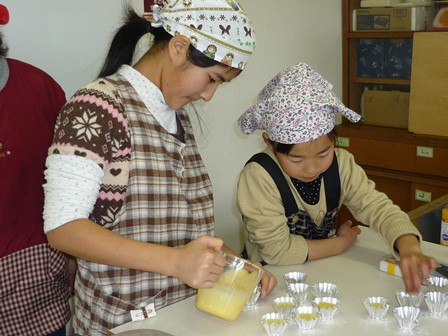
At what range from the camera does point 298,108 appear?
1.46 m

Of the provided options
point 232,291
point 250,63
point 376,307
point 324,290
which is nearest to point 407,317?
point 376,307

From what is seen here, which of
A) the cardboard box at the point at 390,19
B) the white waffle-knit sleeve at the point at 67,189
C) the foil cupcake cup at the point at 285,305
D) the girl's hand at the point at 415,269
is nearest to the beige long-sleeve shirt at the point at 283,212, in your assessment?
the girl's hand at the point at 415,269

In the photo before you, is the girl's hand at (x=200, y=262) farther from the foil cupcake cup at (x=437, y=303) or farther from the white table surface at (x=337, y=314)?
the foil cupcake cup at (x=437, y=303)

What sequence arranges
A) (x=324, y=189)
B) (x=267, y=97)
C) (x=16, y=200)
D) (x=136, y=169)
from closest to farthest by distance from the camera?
(x=136, y=169) → (x=16, y=200) → (x=267, y=97) → (x=324, y=189)

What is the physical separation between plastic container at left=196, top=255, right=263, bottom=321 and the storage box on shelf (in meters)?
2.04

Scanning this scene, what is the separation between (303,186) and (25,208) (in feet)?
2.25

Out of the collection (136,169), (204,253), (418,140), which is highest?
(136,169)

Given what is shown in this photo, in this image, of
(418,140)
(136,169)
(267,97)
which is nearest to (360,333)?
(136,169)

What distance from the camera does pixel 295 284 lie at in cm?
126

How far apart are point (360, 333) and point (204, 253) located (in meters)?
0.32

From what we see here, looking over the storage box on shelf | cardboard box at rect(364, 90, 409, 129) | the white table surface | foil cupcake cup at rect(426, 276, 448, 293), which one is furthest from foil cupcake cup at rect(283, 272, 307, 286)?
cardboard box at rect(364, 90, 409, 129)

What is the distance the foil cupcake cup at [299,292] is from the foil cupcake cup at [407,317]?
0.18 meters

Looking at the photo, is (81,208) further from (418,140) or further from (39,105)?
(418,140)

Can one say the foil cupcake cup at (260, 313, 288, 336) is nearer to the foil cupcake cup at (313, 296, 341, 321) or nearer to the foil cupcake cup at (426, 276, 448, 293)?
the foil cupcake cup at (313, 296, 341, 321)
